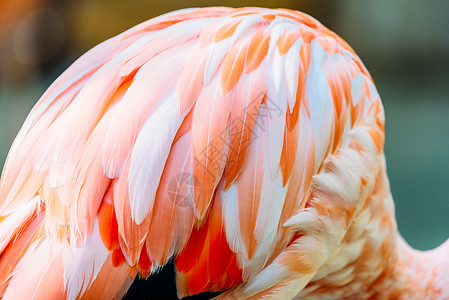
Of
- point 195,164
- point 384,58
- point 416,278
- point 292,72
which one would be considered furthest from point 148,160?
point 384,58

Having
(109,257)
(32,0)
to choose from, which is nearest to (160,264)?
(109,257)

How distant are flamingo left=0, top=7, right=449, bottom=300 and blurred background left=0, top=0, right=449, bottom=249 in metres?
0.48

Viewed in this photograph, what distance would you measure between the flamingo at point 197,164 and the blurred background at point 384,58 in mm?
483

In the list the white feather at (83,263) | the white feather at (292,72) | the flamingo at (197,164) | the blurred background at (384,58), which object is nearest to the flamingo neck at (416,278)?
the flamingo at (197,164)

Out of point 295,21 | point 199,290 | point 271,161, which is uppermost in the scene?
point 295,21

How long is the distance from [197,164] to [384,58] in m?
0.91

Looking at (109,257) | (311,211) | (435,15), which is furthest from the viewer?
(435,15)

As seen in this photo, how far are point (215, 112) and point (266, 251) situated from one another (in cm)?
20

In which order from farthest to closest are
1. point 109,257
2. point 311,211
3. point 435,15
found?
point 435,15
point 311,211
point 109,257

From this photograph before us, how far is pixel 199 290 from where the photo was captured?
24.9 inches

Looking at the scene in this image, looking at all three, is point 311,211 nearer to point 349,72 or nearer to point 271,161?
point 271,161

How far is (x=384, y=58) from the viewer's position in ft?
4.41

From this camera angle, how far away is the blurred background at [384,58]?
1184mm

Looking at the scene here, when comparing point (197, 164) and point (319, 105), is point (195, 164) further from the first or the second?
point (319, 105)
